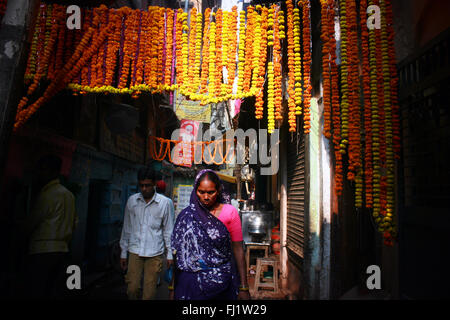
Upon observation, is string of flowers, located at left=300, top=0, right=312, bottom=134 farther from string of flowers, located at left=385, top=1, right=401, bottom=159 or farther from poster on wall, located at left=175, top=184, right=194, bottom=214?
poster on wall, located at left=175, top=184, right=194, bottom=214

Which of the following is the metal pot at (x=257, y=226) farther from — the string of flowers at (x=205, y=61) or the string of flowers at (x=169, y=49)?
the string of flowers at (x=169, y=49)

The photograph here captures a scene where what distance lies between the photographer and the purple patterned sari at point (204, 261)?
257 cm

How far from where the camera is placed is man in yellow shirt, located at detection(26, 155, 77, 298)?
330 cm

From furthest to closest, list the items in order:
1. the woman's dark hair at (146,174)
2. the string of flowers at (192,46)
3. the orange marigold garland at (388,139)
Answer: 1. the woman's dark hair at (146,174)
2. the string of flowers at (192,46)
3. the orange marigold garland at (388,139)

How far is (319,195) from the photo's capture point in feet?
13.2

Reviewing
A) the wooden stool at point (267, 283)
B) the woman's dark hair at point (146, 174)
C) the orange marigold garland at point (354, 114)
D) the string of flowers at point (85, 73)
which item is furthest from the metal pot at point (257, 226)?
the string of flowers at point (85, 73)

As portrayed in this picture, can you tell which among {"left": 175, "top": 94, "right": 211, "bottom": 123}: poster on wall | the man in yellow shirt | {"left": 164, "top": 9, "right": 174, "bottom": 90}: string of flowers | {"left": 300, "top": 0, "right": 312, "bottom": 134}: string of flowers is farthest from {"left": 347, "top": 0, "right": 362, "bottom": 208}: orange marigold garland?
{"left": 175, "top": 94, "right": 211, "bottom": 123}: poster on wall

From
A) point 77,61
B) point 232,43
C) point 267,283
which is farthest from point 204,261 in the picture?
point 267,283

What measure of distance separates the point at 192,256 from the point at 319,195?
2257mm

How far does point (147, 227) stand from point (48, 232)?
3.95 ft

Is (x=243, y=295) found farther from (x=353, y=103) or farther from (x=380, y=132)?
(x=353, y=103)

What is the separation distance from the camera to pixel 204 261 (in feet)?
8.55

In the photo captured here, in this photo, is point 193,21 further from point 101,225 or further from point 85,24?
point 101,225

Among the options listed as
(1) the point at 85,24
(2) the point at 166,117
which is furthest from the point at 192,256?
(2) the point at 166,117
